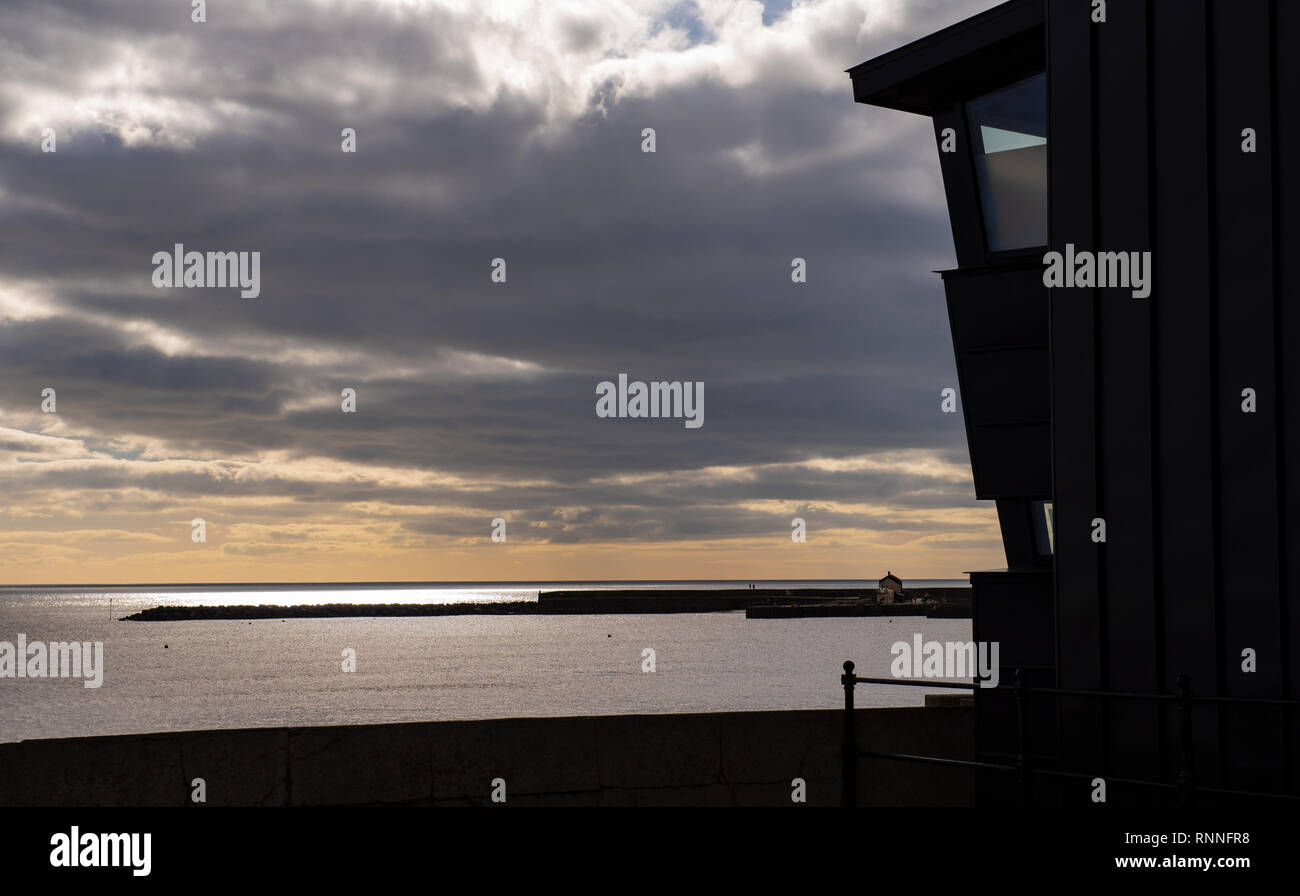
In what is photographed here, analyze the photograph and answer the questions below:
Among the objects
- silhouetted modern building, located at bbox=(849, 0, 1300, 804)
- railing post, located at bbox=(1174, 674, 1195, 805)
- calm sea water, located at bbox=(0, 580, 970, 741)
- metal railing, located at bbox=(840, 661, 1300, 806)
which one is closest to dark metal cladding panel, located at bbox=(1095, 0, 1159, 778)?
silhouetted modern building, located at bbox=(849, 0, 1300, 804)

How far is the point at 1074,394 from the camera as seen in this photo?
10.2 meters

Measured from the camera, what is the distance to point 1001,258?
11938 millimetres

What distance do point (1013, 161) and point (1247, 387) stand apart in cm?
384

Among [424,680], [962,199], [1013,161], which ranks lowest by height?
[424,680]

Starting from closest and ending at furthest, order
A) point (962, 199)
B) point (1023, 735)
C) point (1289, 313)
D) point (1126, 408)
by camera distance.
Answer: point (1289, 313)
point (1023, 735)
point (1126, 408)
point (962, 199)

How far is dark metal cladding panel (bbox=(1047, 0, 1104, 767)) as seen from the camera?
10.0 meters

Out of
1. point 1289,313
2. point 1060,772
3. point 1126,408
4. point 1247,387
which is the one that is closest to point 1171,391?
point 1126,408

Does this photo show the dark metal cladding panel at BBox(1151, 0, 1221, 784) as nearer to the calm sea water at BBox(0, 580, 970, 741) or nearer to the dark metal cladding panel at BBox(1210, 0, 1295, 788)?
the dark metal cladding panel at BBox(1210, 0, 1295, 788)

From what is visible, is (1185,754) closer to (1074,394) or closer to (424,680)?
(1074,394)

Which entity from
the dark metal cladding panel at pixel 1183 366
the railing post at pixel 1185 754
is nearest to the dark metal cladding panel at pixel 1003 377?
the dark metal cladding panel at pixel 1183 366

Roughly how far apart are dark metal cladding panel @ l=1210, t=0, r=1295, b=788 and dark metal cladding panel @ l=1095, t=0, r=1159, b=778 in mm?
582

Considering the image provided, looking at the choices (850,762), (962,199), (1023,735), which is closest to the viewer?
(1023,735)
